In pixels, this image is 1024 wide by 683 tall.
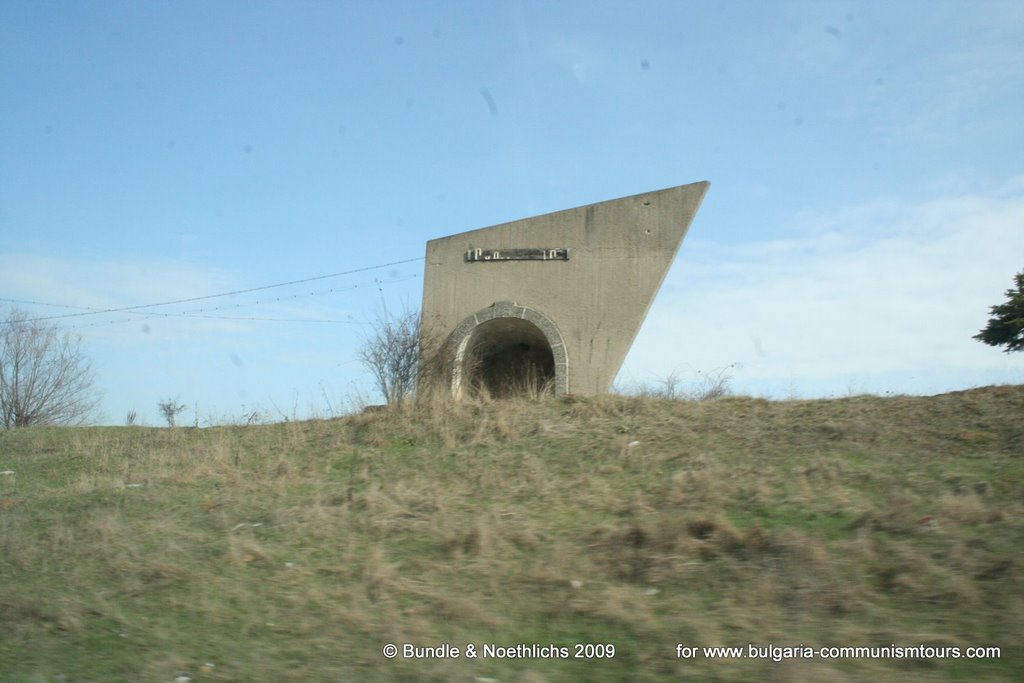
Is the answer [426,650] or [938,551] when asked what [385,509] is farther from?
[938,551]

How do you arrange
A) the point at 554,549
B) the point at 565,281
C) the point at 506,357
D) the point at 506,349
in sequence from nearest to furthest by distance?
the point at 554,549 < the point at 565,281 < the point at 506,349 < the point at 506,357

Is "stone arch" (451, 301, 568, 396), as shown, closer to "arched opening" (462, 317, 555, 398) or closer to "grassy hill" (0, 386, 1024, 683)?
"arched opening" (462, 317, 555, 398)

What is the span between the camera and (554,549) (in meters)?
7.56

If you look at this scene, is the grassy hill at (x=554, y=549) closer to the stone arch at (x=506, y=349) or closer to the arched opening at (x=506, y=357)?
the stone arch at (x=506, y=349)

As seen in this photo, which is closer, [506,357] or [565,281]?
[565,281]

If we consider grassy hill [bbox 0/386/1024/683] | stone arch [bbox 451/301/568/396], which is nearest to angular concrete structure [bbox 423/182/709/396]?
stone arch [bbox 451/301/568/396]

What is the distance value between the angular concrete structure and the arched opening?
8 centimetres

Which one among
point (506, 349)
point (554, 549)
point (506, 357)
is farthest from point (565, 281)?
point (554, 549)

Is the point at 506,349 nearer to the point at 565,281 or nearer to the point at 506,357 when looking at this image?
the point at 506,357

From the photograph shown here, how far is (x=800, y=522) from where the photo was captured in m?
7.64

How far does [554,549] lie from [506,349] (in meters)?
14.7

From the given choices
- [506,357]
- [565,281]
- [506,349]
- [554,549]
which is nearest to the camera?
[554,549]

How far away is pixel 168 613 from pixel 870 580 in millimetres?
5602

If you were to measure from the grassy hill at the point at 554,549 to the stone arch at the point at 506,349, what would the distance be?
526 cm
